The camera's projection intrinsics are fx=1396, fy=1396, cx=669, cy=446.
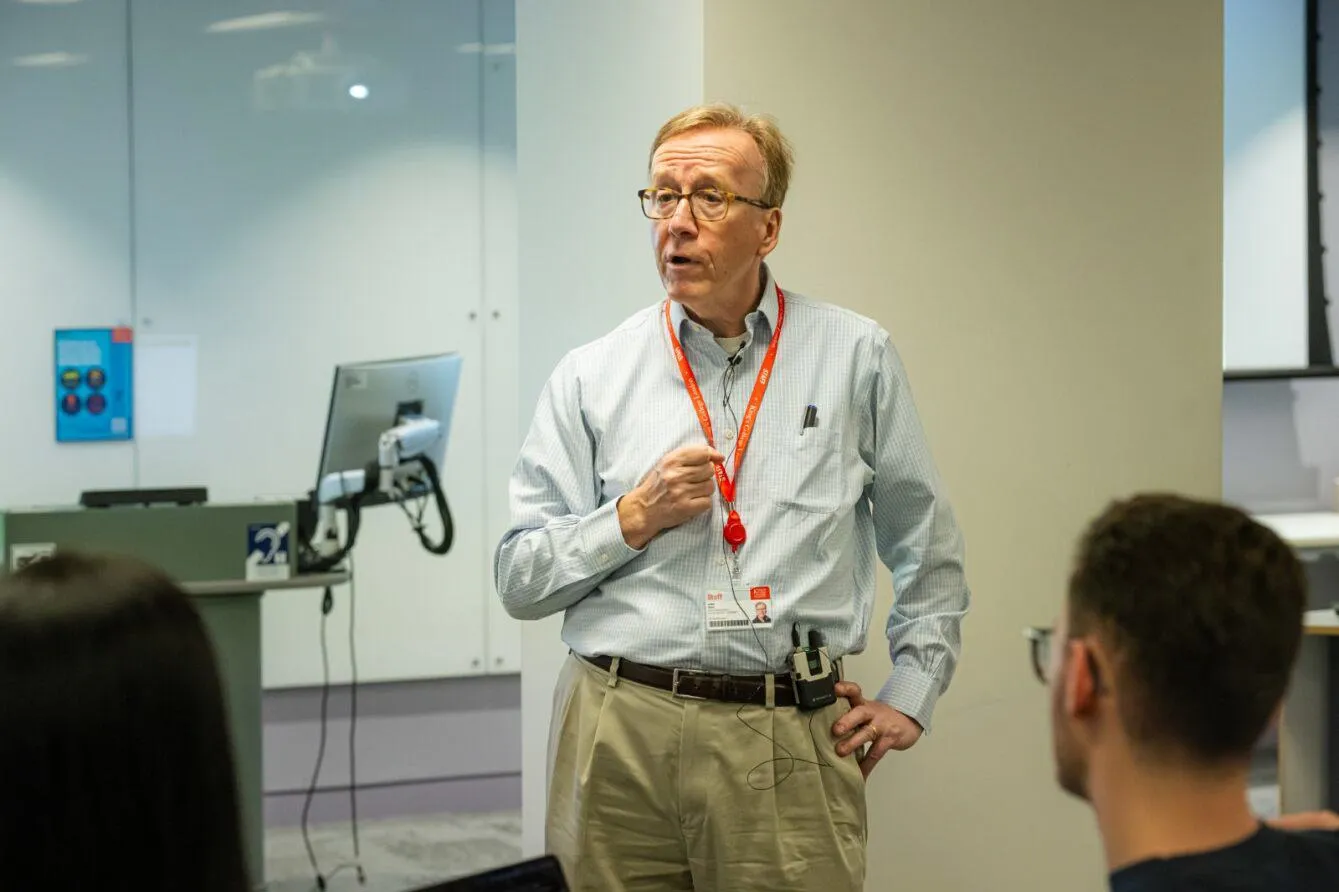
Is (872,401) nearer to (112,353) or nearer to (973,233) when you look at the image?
(973,233)

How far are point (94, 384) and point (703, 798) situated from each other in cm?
328

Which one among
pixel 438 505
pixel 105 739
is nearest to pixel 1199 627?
pixel 105 739

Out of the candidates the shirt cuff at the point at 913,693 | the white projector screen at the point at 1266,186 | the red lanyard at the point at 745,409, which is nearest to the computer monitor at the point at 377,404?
the red lanyard at the point at 745,409

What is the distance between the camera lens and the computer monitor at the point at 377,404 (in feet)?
12.0

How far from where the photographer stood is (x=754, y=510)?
1.97 metres

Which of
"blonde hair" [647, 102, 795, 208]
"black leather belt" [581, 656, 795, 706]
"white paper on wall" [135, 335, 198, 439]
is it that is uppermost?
"blonde hair" [647, 102, 795, 208]

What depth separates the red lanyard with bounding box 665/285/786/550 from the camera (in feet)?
6.41

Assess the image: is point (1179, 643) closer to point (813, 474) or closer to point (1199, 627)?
point (1199, 627)

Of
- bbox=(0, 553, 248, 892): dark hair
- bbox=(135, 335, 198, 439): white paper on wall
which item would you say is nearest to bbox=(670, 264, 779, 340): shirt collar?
bbox=(0, 553, 248, 892): dark hair

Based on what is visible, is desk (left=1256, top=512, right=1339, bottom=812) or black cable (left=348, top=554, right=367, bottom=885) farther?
black cable (left=348, top=554, right=367, bottom=885)

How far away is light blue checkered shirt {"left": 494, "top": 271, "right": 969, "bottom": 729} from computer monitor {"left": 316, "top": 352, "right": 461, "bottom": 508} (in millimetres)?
1656

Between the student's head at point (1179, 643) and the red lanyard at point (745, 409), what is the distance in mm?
784

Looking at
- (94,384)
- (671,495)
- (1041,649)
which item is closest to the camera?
(1041,649)

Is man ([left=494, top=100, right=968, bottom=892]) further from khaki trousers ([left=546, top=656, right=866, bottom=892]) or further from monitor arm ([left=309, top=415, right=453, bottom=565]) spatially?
monitor arm ([left=309, top=415, right=453, bottom=565])
